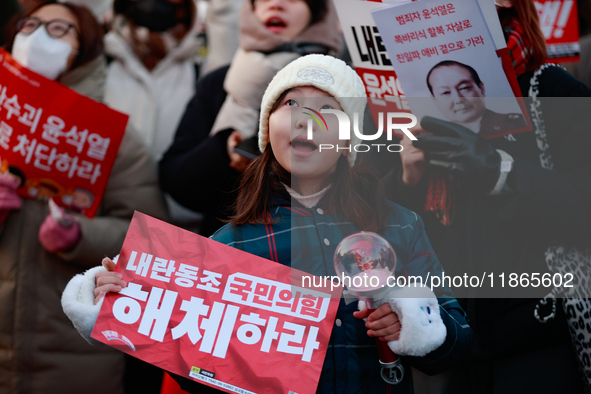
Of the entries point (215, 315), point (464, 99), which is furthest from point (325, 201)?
point (464, 99)

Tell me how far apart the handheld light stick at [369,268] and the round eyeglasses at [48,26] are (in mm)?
1904

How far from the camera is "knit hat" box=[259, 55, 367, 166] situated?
4.76ft

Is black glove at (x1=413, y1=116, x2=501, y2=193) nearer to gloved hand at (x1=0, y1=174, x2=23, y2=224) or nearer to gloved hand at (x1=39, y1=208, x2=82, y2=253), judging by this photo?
gloved hand at (x1=39, y1=208, x2=82, y2=253)

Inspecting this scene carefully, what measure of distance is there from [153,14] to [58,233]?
4.83ft

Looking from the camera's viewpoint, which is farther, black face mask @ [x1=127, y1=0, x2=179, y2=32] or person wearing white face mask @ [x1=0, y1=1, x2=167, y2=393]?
black face mask @ [x1=127, y1=0, x2=179, y2=32]

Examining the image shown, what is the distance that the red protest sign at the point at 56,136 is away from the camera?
208cm

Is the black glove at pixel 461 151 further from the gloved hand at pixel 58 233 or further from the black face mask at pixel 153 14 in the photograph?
the black face mask at pixel 153 14

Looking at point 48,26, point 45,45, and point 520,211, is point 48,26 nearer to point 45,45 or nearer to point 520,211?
point 45,45

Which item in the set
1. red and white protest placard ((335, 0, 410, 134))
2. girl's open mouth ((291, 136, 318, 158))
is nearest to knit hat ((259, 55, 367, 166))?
girl's open mouth ((291, 136, 318, 158))

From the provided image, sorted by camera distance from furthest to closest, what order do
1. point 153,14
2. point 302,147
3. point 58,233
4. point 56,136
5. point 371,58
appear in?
point 153,14 → point 58,233 → point 56,136 → point 371,58 → point 302,147

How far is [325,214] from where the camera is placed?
148cm

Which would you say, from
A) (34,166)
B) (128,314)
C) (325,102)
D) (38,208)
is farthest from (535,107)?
(38,208)

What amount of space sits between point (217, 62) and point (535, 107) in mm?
2302

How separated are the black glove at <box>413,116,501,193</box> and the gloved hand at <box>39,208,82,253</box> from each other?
61.8 inches
